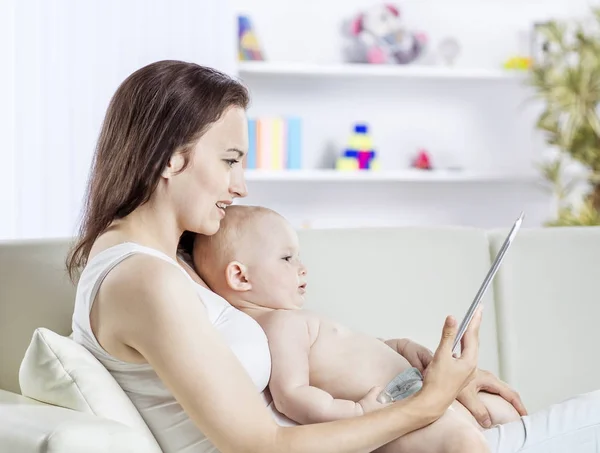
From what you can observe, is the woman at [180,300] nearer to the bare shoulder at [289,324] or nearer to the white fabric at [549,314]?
the bare shoulder at [289,324]

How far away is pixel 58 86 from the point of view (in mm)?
3510

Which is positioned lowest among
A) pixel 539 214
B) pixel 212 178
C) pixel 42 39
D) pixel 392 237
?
pixel 539 214

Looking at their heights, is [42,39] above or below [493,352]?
above

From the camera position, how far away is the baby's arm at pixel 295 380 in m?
1.46

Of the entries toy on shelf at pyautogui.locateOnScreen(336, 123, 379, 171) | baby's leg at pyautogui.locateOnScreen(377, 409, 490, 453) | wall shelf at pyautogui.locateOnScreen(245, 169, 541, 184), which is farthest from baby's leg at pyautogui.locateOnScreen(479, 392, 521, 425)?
toy on shelf at pyautogui.locateOnScreen(336, 123, 379, 171)

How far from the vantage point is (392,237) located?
221 centimetres

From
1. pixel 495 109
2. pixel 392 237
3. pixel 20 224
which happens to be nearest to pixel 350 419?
pixel 392 237

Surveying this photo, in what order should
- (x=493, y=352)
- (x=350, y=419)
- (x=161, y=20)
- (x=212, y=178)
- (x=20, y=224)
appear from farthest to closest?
(x=161, y=20)
(x=20, y=224)
(x=493, y=352)
(x=212, y=178)
(x=350, y=419)

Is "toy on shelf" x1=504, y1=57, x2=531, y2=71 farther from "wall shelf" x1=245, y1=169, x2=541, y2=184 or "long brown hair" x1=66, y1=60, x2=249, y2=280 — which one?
"long brown hair" x1=66, y1=60, x2=249, y2=280

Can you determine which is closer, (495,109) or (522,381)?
(522,381)

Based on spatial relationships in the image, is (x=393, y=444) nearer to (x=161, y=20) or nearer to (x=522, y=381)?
(x=522, y=381)

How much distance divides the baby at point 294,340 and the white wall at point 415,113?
119 inches

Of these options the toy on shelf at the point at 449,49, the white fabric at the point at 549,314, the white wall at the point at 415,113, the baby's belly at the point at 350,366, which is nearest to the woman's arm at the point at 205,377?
the baby's belly at the point at 350,366

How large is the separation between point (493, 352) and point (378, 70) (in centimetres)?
270
